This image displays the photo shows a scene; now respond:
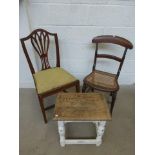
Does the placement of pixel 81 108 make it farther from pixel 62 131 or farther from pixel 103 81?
pixel 103 81

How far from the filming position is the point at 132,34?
2.30 meters

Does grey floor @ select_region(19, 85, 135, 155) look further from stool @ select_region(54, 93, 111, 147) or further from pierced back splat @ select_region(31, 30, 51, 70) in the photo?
pierced back splat @ select_region(31, 30, 51, 70)

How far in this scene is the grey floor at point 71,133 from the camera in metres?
1.83

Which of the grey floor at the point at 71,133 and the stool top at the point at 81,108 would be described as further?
the grey floor at the point at 71,133

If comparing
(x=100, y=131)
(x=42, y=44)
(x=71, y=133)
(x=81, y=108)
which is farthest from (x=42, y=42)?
(x=100, y=131)

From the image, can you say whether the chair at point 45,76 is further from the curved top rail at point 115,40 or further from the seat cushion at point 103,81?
the curved top rail at point 115,40

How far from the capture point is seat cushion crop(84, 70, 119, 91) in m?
1.99

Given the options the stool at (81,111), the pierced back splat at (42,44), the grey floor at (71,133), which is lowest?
the grey floor at (71,133)

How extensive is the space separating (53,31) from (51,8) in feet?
0.88

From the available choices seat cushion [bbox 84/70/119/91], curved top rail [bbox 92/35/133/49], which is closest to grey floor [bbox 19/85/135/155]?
seat cushion [bbox 84/70/119/91]

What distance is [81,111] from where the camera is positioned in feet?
5.42

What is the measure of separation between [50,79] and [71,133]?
63 cm

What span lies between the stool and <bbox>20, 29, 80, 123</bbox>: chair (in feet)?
0.47

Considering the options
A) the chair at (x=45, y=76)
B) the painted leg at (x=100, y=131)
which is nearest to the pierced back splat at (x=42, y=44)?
the chair at (x=45, y=76)
